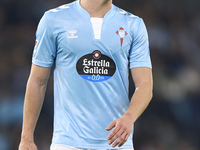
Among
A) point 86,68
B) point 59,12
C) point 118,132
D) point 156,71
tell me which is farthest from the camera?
point 156,71

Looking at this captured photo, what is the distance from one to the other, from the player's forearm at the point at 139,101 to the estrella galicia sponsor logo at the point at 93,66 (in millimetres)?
282

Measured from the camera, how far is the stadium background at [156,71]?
685 cm

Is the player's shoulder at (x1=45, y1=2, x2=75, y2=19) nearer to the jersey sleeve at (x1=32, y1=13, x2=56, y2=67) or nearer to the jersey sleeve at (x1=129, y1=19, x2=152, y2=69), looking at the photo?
the jersey sleeve at (x1=32, y1=13, x2=56, y2=67)

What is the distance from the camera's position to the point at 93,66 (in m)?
3.25

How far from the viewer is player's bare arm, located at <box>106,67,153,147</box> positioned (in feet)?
9.19

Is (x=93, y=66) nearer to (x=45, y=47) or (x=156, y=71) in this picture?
(x=45, y=47)

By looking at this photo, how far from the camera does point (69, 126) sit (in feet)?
10.5

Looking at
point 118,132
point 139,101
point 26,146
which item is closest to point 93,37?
point 139,101

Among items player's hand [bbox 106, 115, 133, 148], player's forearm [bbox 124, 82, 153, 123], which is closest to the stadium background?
player's forearm [bbox 124, 82, 153, 123]

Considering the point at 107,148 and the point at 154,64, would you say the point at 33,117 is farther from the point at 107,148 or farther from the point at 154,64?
the point at 154,64

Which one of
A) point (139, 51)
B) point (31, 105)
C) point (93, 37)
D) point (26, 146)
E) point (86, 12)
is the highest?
point (86, 12)

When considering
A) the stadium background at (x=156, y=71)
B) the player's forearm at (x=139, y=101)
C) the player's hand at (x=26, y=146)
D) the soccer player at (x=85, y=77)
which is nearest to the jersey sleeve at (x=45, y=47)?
the soccer player at (x=85, y=77)

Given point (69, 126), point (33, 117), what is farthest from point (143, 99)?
point (33, 117)

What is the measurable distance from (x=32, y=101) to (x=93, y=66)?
0.53 metres
